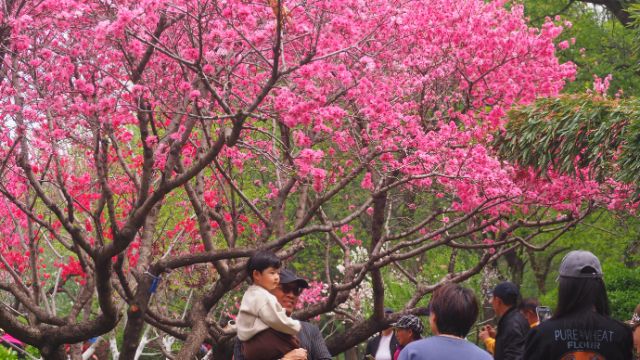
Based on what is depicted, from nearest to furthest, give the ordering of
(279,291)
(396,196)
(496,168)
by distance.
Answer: (279,291) → (496,168) → (396,196)

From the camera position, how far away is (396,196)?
12883 mm

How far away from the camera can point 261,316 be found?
4.64 meters

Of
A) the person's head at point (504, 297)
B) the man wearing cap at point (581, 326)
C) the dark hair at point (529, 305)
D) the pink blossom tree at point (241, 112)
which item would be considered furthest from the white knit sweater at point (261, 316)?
the dark hair at point (529, 305)

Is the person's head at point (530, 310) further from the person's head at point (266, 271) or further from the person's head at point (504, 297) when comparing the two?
the person's head at point (266, 271)

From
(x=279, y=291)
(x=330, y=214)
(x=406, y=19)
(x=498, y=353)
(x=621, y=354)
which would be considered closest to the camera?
(x=621, y=354)

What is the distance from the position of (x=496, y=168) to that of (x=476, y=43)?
6.96 ft

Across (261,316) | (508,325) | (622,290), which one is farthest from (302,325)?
(622,290)

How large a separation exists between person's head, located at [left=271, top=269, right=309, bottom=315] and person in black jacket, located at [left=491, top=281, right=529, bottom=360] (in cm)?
219

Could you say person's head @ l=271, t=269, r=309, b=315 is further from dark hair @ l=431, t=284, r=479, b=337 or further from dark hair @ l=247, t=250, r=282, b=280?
dark hair @ l=431, t=284, r=479, b=337

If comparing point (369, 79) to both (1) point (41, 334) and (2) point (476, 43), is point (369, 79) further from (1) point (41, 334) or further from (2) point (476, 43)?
(1) point (41, 334)

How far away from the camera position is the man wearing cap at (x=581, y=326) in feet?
13.6

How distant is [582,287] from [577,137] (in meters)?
5.79

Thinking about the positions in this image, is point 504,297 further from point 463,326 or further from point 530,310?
point 463,326

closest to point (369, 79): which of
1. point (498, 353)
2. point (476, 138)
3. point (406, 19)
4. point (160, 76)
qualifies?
point (406, 19)
